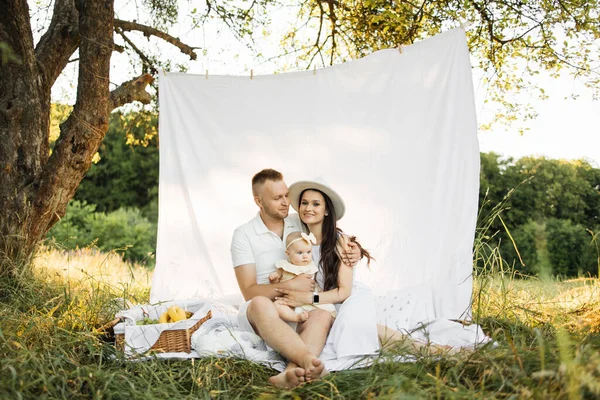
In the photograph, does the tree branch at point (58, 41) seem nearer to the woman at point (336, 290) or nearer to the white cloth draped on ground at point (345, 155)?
the white cloth draped on ground at point (345, 155)

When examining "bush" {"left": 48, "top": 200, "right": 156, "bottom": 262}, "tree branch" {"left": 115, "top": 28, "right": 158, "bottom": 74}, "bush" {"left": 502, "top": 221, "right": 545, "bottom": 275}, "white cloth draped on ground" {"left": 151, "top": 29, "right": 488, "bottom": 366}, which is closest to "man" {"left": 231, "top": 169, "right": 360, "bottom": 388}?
"white cloth draped on ground" {"left": 151, "top": 29, "right": 488, "bottom": 366}

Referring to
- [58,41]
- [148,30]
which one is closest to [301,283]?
[58,41]

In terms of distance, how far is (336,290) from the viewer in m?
2.92

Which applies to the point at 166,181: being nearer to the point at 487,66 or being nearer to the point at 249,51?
the point at 249,51

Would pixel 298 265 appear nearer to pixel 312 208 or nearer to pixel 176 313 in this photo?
pixel 312 208

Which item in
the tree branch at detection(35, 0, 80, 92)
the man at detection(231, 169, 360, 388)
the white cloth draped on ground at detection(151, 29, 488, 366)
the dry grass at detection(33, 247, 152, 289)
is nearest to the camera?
the man at detection(231, 169, 360, 388)

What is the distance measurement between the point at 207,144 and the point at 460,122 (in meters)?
1.59

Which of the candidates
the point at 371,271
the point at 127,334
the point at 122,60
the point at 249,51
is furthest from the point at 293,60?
the point at 127,334

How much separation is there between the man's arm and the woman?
0.16 ft

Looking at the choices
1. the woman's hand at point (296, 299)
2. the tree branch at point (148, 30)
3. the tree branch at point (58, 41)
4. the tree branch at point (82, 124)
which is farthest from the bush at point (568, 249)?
the tree branch at point (58, 41)

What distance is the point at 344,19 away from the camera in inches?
189

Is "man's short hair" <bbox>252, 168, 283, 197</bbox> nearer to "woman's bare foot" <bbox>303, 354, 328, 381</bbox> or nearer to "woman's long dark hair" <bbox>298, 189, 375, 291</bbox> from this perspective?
"woman's long dark hair" <bbox>298, 189, 375, 291</bbox>

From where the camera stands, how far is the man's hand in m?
2.87

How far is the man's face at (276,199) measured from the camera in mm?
3227
